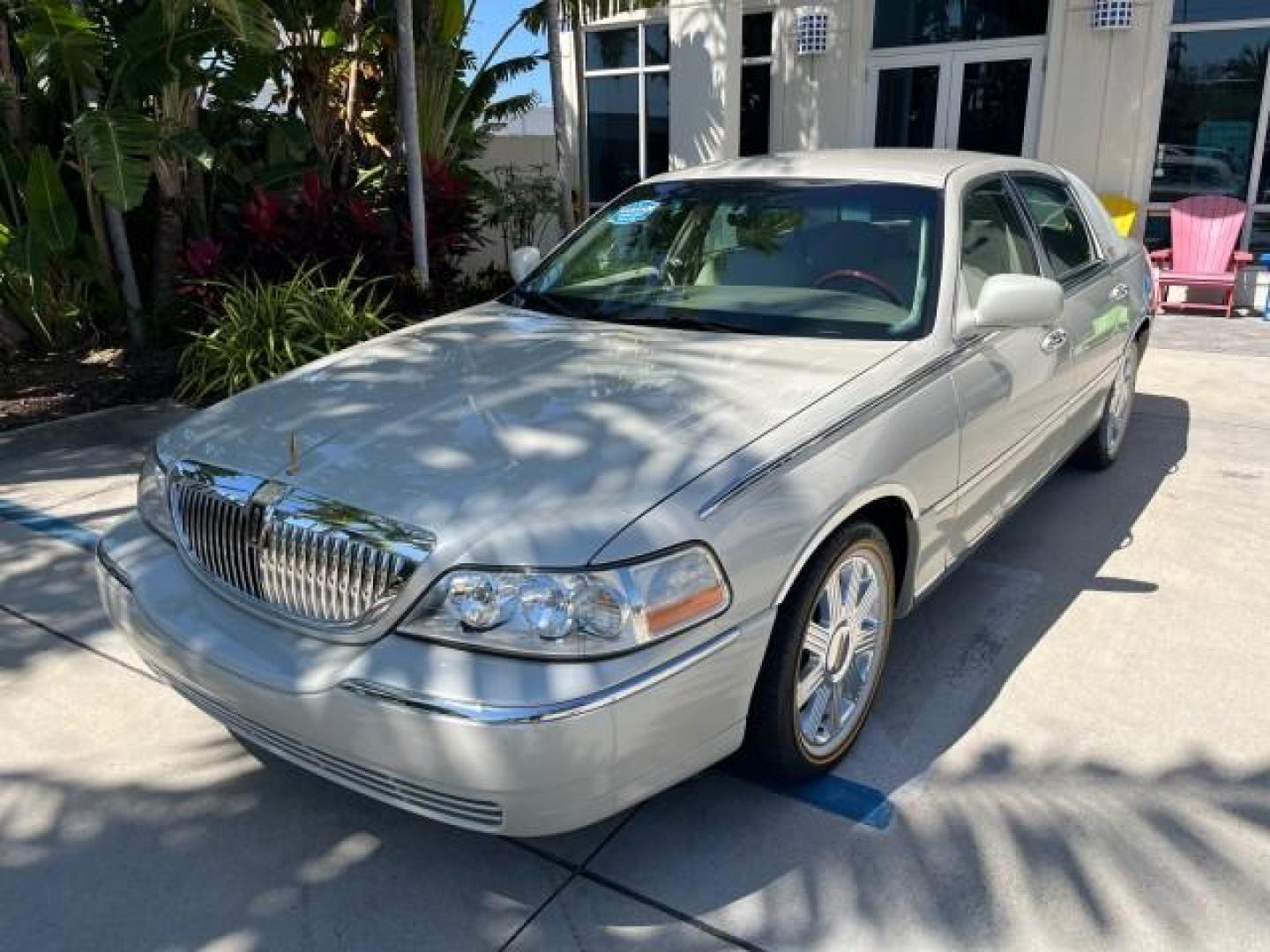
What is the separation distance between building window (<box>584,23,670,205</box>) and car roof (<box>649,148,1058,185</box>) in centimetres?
968

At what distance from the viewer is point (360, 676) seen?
2.30 metres

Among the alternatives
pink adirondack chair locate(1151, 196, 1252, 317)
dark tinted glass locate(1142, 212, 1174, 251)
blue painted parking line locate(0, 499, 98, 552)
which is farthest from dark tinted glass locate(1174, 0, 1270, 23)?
blue painted parking line locate(0, 499, 98, 552)

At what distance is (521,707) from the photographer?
7.02 feet

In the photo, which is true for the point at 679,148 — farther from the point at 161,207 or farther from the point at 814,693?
the point at 814,693

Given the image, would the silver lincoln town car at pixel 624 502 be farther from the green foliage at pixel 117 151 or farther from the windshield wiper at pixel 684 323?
the green foliage at pixel 117 151

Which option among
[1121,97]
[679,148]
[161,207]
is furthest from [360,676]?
[679,148]

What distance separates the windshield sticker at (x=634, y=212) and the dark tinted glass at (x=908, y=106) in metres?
8.24

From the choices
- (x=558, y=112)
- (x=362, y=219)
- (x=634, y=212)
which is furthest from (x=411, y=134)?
(x=634, y=212)

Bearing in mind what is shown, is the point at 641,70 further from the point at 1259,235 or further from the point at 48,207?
the point at 48,207

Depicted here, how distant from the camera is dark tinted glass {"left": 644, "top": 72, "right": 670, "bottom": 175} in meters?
14.1

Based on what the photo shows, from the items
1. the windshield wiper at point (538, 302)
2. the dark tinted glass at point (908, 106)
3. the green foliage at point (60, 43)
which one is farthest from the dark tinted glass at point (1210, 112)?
the green foliage at point (60, 43)

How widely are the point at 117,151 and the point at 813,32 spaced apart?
8.18 m

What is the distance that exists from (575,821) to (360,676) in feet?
1.89

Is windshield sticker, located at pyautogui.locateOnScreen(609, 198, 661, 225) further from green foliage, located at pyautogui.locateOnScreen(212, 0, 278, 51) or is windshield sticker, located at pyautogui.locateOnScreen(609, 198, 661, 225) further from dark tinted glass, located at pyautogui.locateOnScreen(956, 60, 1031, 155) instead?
dark tinted glass, located at pyautogui.locateOnScreen(956, 60, 1031, 155)
